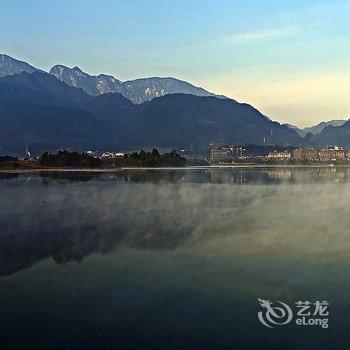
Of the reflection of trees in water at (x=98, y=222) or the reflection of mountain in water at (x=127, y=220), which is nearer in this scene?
the reflection of trees in water at (x=98, y=222)

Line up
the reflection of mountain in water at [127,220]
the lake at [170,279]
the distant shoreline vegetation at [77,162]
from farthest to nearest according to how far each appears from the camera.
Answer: the distant shoreline vegetation at [77,162]
the reflection of mountain in water at [127,220]
the lake at [170,279]

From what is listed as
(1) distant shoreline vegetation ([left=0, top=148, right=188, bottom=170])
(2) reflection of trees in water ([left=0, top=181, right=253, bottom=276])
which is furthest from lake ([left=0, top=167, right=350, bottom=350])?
(1) distant shoreline vegetation ([left=0, top=148, right=188, bottom=170])

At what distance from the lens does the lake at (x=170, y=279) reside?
36.4ft

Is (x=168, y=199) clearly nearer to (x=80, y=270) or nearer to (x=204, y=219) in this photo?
(x=204, y=219)

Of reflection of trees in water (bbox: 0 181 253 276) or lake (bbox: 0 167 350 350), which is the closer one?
lake (bbox: 0 167 350 350)

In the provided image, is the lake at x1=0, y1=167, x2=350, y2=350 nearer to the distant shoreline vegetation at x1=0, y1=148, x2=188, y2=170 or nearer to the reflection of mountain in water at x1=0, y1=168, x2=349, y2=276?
the reflection of mountain in water at x1=0, y1=168, x2=349, y2=276

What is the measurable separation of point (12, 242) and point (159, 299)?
10830mm

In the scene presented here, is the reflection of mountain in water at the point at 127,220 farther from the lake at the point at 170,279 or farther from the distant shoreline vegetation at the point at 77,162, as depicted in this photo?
the distant shoreline vegetation at the point at 77,162

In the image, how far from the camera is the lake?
11102 millimetres

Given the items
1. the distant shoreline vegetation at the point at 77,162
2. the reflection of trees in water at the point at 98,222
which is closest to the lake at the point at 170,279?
the reflection of trees in water at the point at 98,222

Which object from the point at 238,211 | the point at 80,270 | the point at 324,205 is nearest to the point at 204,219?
the point at 238,211

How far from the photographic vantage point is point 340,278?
50.4 ft

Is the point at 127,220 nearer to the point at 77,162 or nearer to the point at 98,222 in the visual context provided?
the point at 98,222

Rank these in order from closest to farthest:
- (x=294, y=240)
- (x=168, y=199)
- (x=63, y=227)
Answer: (x=294, y=240), (x=63, y=227), (x=168, y=199)
